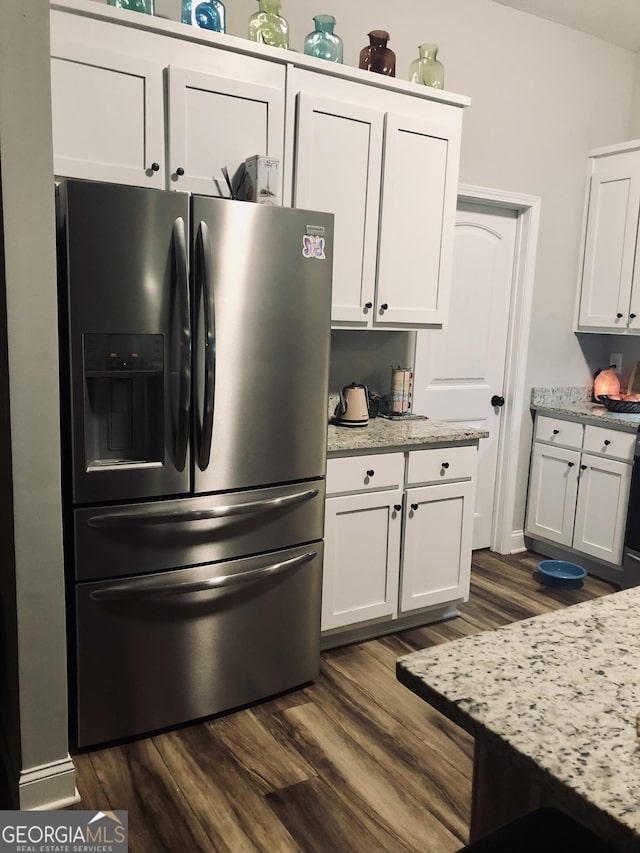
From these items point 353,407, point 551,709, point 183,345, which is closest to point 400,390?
point 353,407

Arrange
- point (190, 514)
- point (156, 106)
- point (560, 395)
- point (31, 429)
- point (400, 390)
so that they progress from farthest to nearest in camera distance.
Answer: point (560, 395) → point (400, 390) → point (156, 106) → point (190, 514) → point (31, 429)

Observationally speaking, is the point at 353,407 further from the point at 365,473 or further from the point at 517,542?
the point at 517,542

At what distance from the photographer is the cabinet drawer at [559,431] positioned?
396cm

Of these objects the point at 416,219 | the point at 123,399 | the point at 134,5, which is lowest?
the point at 123,399

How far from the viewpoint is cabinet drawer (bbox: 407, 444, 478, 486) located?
3.01 metres

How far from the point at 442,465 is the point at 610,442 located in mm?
1228

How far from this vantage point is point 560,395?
431 cm

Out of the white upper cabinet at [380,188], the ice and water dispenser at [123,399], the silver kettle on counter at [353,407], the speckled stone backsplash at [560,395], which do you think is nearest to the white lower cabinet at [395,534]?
the silver kettle on counter at [353,407]

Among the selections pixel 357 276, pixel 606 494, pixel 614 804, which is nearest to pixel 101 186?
pixel 357 276

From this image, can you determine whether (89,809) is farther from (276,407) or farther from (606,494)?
(606,494)

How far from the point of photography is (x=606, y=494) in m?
3.80

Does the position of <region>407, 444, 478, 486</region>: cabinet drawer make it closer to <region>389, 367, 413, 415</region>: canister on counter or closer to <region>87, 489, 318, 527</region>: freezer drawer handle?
<region>389, 367, 413, 415</region>: canister on counter

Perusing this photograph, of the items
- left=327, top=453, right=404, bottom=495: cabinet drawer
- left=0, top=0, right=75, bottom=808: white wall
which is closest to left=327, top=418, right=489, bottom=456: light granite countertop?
left=327, top=453, right=404, bottom=495: cabinet drawer

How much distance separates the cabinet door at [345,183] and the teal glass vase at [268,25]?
24 centimetres
